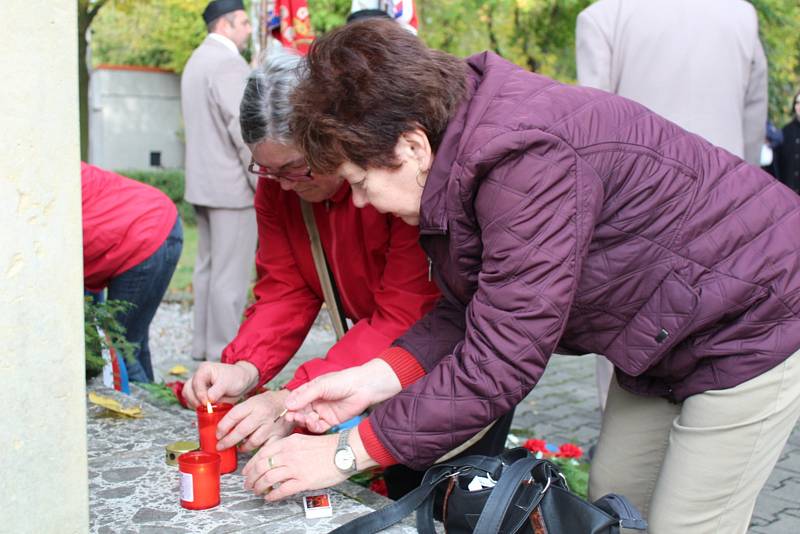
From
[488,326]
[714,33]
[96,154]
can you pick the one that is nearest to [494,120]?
[488,326]

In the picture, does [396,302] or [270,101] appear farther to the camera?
[396,302]

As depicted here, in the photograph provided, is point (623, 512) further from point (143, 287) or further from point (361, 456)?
point (143, 287)

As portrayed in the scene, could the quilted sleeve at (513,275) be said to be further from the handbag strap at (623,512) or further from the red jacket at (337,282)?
the red jacket at (337,282)

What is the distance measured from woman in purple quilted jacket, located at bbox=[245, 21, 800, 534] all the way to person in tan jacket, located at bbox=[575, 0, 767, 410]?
6.24ft

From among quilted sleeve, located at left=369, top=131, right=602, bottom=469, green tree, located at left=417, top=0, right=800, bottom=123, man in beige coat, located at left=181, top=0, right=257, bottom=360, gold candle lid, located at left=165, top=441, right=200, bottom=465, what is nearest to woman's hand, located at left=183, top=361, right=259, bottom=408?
gold candle lid, located at left=165, top=441, right=200, bottom=465

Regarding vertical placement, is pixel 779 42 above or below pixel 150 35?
above

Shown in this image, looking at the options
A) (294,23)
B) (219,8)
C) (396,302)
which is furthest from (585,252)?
(219,8)

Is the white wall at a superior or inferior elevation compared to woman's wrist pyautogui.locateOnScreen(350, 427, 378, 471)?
inferior

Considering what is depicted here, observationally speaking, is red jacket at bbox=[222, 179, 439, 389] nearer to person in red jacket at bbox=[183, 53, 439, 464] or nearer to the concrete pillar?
person in red jacket at bbox=[183, 53, 439, 464]

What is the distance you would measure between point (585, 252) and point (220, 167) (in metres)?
4.48

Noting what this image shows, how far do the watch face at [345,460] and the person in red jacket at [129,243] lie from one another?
8.02ft

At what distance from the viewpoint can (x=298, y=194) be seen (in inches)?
108

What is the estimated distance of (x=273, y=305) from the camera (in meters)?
2.94

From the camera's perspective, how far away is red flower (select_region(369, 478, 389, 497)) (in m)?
3.05
